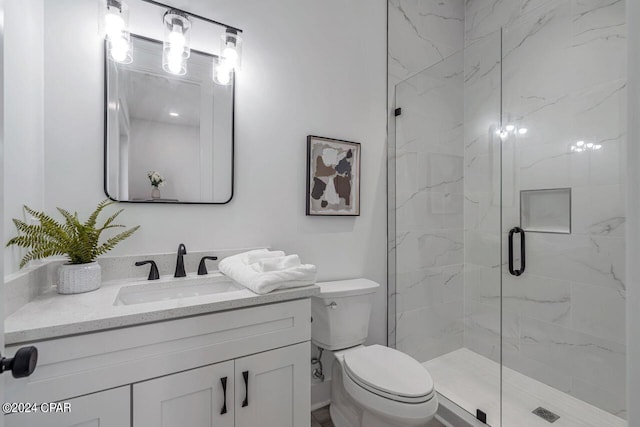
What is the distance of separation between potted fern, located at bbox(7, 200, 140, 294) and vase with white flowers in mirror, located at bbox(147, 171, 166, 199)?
24 centimetres

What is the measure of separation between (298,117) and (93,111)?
3.30ft

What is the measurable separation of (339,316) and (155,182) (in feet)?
3.87

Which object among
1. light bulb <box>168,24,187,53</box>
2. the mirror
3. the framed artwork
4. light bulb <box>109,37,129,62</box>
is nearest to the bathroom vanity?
the mirror

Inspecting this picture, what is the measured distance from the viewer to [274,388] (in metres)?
1.20

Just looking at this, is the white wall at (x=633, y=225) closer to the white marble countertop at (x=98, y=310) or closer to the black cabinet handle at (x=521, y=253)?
the white marble countertop at (x=98, y=310)

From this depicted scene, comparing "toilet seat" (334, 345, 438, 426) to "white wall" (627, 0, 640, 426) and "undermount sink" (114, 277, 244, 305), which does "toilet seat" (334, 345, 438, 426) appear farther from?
"white wall" (627, 0, 640, 426)

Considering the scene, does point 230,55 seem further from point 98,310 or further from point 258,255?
point 98,310

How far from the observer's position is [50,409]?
84 cm

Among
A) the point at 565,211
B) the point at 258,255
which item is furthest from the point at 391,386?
the point at 565,211

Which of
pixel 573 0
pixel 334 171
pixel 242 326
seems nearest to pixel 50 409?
pixel 242 326

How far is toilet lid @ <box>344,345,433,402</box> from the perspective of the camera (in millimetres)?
1264

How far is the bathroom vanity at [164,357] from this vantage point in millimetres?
851

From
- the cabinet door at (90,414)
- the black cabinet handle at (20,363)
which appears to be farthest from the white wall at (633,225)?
the cabinet door at (90,414)

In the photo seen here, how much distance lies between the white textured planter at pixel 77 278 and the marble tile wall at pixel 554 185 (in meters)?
2.23
